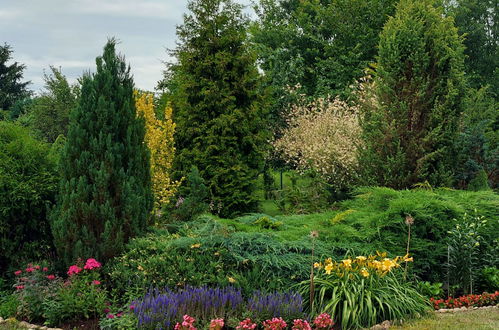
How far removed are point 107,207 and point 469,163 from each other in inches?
262

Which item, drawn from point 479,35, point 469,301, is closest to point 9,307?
point 469,301

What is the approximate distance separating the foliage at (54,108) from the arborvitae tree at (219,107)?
313 inches

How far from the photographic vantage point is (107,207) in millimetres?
5184

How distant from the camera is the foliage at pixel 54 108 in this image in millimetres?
17047

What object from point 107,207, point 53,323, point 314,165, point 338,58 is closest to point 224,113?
point 314,165

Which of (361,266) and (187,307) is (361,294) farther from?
(187,307)

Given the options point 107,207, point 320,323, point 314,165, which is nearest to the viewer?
point 320,323

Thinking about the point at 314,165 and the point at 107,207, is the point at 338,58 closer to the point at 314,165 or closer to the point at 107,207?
the point at 314,165

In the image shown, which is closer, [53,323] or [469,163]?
[53,323]

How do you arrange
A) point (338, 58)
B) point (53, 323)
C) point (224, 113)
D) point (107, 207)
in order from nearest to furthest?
1. point (53, 323)
2. point (107, 207)
3. point (224, 113)
4. point (338, 58)

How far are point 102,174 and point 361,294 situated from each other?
3.08 meters

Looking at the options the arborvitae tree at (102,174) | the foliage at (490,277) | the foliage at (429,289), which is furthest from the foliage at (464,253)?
the arborvitae tree at (102,174)

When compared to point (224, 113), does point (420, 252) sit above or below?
below

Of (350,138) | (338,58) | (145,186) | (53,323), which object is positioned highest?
(338,58)
